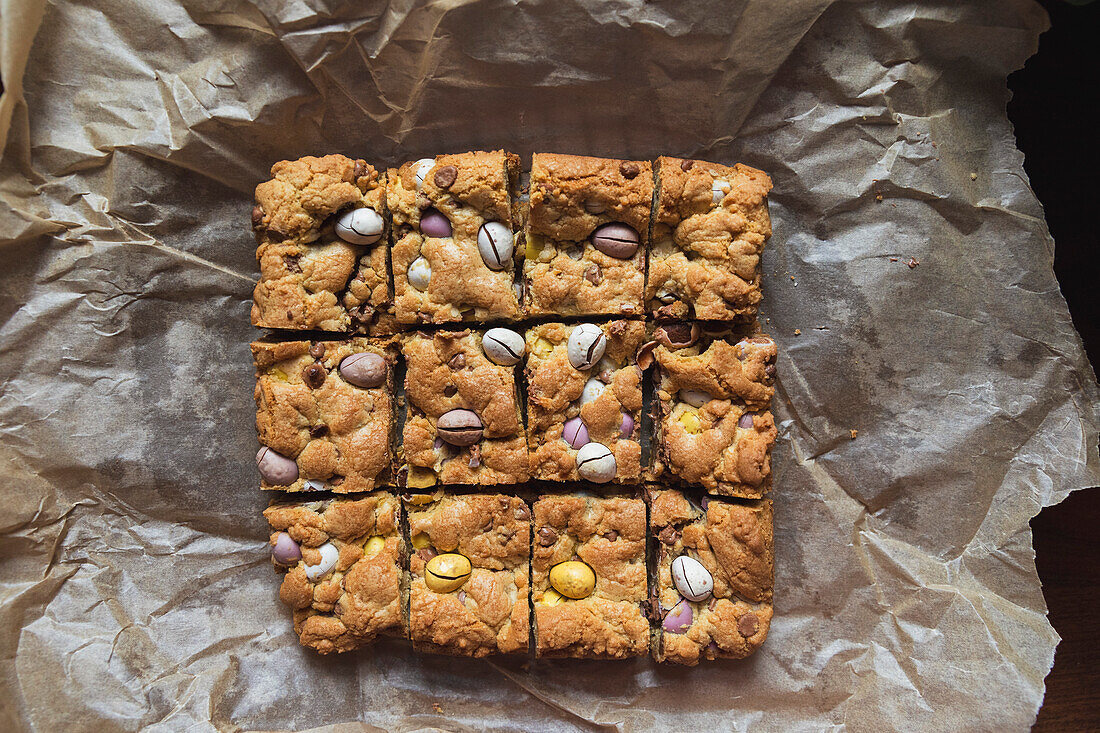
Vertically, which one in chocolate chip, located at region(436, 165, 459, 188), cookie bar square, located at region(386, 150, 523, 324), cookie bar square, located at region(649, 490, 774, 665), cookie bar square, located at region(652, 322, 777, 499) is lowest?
cookie bar square, located at region(649, 490, 774, 665)

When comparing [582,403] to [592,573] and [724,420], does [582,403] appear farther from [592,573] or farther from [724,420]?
[592,573]

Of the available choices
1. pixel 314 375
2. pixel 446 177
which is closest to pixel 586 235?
pixel 446 177

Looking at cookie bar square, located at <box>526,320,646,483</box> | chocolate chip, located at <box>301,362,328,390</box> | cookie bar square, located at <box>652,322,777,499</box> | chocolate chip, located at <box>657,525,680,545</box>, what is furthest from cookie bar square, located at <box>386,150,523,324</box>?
chocolate chip, located at <box>657,525,680,545</box>

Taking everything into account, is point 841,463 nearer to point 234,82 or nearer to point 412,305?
point 412,305

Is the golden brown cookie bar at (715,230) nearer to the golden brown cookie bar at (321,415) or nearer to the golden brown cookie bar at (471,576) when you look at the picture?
the golden brown cookie bar at (471,576)

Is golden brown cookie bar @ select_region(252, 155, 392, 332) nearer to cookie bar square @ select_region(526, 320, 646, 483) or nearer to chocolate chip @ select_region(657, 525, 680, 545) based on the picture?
cookie bar square @ select_region(526, 320, 646, 483)

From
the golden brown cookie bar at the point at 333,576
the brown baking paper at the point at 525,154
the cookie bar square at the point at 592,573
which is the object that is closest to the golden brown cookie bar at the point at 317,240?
the brown baking paper at the point at 525,154
